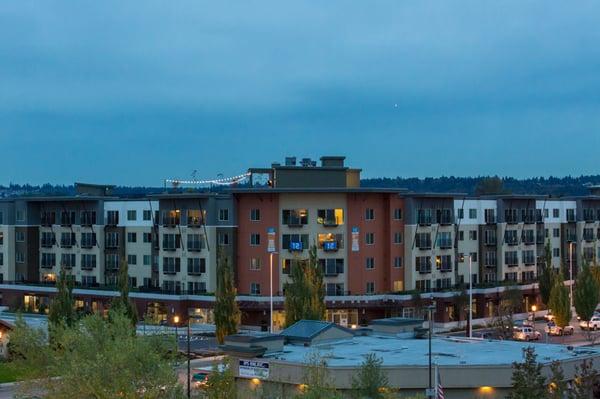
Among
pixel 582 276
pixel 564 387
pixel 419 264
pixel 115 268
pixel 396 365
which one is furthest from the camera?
pixel 115 268

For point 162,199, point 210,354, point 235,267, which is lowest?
point 210,354

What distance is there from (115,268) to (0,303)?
49.2 ft

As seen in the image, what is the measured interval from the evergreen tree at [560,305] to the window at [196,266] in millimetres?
32934

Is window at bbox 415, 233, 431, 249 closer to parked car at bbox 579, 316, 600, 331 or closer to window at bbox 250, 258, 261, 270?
window at bbox 250, 258, 261, 270

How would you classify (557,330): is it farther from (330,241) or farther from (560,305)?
(330,241)

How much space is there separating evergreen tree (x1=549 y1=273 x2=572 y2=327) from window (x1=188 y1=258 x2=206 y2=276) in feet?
108

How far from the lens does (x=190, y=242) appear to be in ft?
315

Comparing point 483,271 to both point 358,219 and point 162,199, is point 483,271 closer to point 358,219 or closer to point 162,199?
point 358,219

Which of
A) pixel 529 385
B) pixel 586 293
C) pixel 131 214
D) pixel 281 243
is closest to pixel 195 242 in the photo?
pixel 281 243

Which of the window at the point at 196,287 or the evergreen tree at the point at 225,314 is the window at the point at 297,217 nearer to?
the window at the point at 196,287

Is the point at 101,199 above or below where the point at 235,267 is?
above

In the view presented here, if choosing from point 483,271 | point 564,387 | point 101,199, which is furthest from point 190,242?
point 564,387

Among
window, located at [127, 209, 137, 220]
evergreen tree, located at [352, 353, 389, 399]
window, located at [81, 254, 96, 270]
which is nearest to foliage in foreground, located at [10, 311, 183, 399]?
evergreen tree, located at [352, 353, 389, 399]

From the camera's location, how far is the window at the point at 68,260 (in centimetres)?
10581
